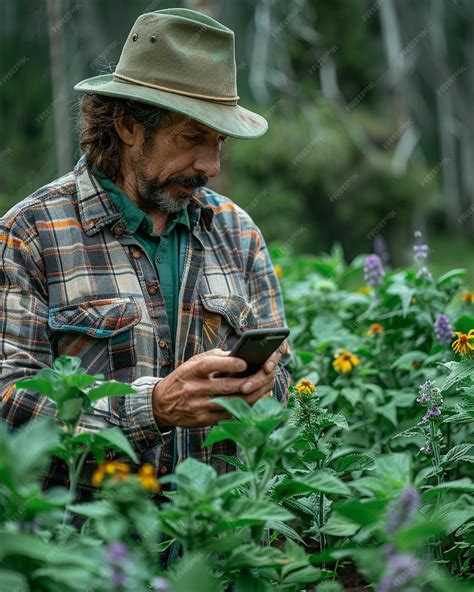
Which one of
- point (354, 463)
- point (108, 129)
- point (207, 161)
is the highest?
point (108, 129)

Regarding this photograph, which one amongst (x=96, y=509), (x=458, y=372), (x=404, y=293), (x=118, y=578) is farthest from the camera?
(x=404, y=293)

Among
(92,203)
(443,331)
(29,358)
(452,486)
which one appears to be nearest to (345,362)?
(443,331)

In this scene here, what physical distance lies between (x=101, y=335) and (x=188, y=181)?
1.70ft

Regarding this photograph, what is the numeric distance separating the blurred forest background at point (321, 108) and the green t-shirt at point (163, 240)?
4.83 meters

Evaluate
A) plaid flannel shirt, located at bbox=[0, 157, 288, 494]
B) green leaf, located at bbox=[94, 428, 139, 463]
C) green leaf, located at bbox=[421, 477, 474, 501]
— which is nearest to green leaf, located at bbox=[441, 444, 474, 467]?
green leaf, located at bbox=[421, 477, 474, 501]

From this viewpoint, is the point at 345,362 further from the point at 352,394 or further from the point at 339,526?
the point at 339,526

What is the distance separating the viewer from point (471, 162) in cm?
2023

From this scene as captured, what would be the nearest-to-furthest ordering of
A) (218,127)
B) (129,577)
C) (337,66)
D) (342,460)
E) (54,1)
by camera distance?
(129,577)
(342,460)
(218,127)
(54,1)
(337,66)

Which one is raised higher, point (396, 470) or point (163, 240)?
point (163, 240)

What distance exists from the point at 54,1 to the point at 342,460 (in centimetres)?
984

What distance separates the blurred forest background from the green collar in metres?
4.85

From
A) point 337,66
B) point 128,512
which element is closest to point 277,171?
point 337,66

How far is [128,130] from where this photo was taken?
9.87 ft

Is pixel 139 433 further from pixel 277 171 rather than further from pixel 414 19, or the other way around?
pixel 414 19
